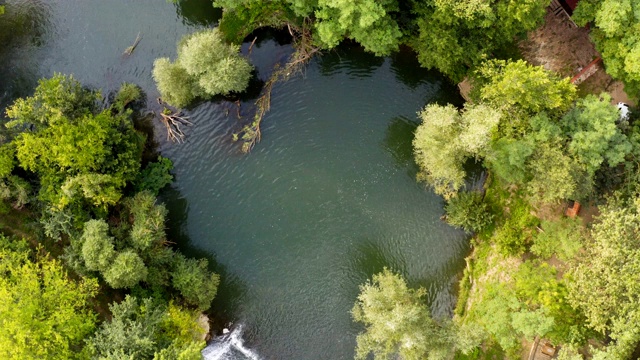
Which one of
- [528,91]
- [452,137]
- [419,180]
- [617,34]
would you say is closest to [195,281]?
[419,180]

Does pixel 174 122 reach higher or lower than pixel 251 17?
lower

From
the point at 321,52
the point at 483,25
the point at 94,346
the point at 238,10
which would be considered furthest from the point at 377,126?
the point at 94,346

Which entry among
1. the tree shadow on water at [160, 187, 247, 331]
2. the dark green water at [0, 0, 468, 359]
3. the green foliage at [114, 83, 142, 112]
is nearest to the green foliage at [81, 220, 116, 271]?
the tree shadow on water at [160, 187, 247, 331]

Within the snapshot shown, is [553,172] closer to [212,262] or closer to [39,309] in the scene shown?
[212,262]

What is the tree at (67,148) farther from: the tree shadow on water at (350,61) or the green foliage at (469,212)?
the green foliage at (469,212)

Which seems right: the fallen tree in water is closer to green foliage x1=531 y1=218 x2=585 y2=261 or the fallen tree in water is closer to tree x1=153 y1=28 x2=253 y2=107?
tree x1=153 y1=28 x2=253 y2=107

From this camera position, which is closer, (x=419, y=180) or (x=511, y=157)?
(x=511, y=157)

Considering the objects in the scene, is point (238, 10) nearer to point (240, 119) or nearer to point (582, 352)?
point (240, 119)
